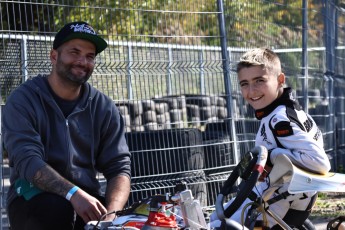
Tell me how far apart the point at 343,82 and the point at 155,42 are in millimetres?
5833

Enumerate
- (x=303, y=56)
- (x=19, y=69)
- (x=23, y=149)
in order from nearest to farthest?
(x=23, y=149)
(x=19, y=69)
(x=303, y=56)

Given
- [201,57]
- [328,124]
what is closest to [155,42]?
[201,57]

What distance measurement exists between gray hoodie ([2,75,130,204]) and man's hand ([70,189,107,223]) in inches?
13.1

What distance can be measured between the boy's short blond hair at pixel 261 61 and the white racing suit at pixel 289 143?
170 mm

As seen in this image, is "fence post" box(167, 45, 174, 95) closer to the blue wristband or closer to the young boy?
the young boy

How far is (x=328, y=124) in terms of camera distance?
37.0 feet

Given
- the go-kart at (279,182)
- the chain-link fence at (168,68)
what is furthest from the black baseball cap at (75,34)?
the go-kart at (279,182)

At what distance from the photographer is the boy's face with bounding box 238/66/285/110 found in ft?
16.0

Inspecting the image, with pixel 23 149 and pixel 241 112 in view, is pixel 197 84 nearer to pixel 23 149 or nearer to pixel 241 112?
pixel 241 112

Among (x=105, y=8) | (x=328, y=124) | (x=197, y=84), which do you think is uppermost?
(x=105, y=8)

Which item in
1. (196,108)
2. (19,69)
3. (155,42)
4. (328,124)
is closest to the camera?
(19,69)

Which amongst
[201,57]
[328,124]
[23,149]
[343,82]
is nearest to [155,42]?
[201,57]

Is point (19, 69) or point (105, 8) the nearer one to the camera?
point (19, 69)

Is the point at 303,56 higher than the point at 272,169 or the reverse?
higher
